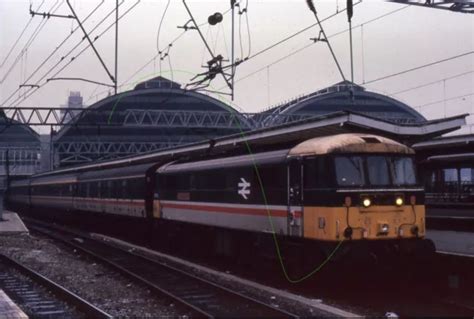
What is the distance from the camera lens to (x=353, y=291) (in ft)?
43.8

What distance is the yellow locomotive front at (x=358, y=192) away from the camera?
12.2 metres

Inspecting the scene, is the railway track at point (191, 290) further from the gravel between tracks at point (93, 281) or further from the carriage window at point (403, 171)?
the carriage window at point (403, 171)

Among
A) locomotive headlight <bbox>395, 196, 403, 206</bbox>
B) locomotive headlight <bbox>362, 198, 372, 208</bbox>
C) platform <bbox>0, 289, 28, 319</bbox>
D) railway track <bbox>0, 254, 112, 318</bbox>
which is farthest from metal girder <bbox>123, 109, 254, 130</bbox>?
platform <bbox>0, 289, 28, 319</bbox>

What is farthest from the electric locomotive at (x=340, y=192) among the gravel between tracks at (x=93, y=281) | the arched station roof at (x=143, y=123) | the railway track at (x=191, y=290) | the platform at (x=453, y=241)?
the arched station roof at (x=143, y=123)

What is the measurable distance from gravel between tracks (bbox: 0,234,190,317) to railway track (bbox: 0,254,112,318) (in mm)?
366

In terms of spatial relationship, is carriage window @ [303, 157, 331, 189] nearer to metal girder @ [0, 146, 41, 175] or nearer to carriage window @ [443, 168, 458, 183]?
carriage window @ [443, 168, 458, 183]

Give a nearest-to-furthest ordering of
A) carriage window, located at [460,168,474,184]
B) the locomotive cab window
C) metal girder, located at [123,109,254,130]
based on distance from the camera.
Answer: the locomotive cab window < carriage window, located at [460,168,474,184] < metal girder, located at [123,109,254,130]

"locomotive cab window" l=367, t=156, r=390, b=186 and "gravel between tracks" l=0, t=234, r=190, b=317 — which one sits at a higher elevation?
"locomotive cab window" l=367, t=156, r=390, b=186

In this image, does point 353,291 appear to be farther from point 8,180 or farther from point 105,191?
point 8,180

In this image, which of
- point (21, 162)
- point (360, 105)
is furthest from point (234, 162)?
point (21, 162)

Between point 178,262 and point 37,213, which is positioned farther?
point 37,213

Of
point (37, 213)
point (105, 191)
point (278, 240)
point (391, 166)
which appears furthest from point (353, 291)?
point (37, 213)

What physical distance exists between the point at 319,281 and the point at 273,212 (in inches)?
75.4

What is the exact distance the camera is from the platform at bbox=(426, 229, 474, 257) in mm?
16516
